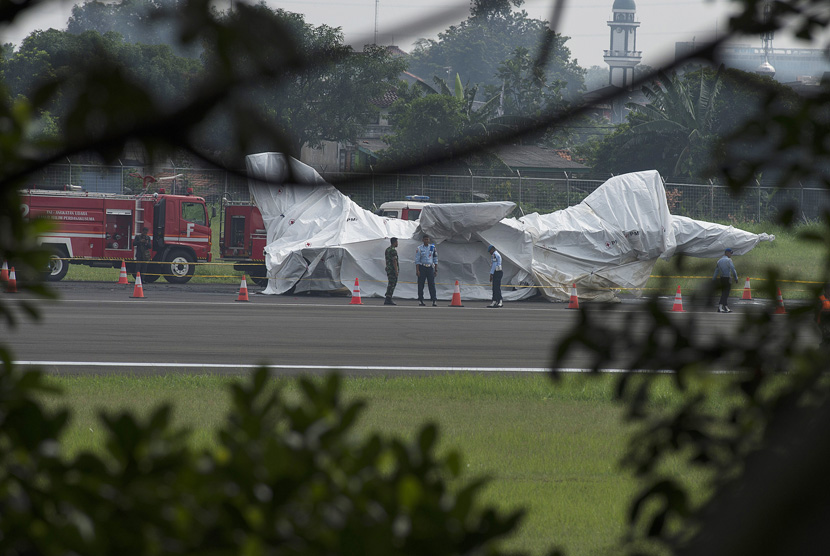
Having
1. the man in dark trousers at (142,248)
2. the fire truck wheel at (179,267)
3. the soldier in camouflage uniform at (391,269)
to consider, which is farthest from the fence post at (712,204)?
the man in dark trousers at (142,248)

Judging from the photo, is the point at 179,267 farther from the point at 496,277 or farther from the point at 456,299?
the point at 496,277

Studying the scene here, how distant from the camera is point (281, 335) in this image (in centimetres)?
1423

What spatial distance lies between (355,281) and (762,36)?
62.3 ft

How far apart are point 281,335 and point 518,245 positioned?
9.18m

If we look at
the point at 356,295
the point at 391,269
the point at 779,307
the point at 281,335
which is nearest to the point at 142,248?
the point at 356,295

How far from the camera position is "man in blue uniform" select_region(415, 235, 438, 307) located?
20.6 meters

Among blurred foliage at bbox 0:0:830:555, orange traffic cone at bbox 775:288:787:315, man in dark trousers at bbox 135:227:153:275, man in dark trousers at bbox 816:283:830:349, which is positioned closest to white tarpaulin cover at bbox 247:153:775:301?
man in dark trousers at bbox 135:227:153:275

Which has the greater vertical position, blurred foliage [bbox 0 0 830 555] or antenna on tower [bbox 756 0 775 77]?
antenna on tower [bbox 756 0 775 77]

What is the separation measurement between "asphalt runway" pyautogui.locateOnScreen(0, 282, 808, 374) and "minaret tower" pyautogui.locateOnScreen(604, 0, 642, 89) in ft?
21.3

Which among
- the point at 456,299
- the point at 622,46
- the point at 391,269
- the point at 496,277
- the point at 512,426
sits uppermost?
the point at 622,46

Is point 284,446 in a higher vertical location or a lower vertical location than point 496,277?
higher

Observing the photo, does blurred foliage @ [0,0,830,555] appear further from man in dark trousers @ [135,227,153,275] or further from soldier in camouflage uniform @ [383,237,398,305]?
man in dark trousers @ [135,227,153,275]

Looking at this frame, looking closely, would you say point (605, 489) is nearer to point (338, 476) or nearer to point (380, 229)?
point (338, 476)

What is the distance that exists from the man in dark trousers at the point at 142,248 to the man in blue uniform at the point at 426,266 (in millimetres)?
7661
